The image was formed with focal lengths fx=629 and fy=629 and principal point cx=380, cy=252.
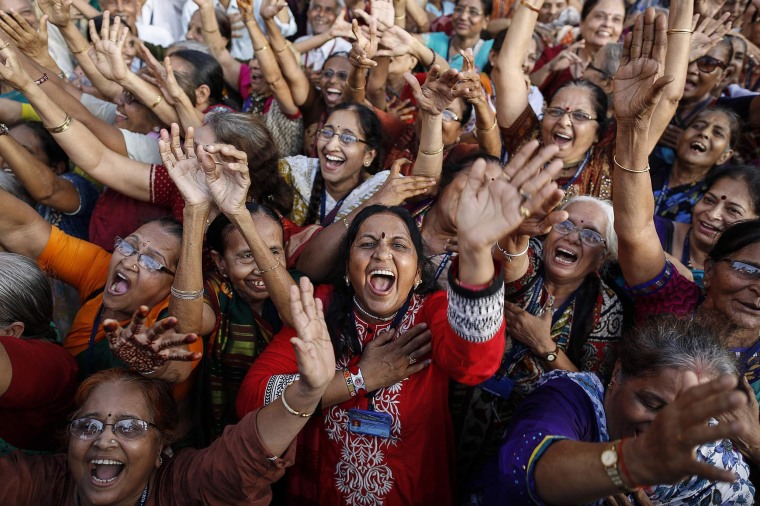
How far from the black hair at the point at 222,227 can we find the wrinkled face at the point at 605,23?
126 inches

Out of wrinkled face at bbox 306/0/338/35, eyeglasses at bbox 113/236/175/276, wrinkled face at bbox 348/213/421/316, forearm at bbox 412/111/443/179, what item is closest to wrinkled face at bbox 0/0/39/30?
wrinkled face at bbox 306/0/338/35

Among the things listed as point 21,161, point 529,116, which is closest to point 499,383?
point 529,116

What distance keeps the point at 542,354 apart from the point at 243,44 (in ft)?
12.3

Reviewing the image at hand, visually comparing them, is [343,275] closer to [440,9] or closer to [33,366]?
[33,366]

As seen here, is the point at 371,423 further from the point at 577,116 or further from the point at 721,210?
the point at 577,116

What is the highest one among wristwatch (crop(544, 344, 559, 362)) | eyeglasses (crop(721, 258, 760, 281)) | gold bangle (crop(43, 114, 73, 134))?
gold bangle (crop(43, 114, 73, 134))

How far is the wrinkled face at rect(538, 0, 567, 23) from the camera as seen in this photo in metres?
5.67

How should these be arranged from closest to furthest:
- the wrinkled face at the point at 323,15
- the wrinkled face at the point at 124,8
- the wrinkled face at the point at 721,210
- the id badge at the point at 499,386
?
the id badge at the point at 499,386 → the wrinkled face at the point at 721,210 → the wrinkled face at the point at 124,8 → the wrinkled face at the point at 323,15

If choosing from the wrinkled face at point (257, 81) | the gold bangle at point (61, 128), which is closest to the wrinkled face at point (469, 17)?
the wrinkled face at point (257, 81)

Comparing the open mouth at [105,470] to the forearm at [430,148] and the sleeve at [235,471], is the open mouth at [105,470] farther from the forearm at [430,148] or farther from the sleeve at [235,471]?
the forearm at [430,148]

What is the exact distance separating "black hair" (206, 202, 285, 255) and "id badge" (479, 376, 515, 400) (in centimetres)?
102

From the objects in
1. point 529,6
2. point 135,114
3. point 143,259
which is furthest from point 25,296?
point 529,6

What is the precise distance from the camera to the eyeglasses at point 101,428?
1.87 metres

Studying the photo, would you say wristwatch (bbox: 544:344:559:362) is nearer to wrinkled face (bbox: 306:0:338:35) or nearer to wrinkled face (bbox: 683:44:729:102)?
wrinkled face (bbox: 683:44:729:102)
